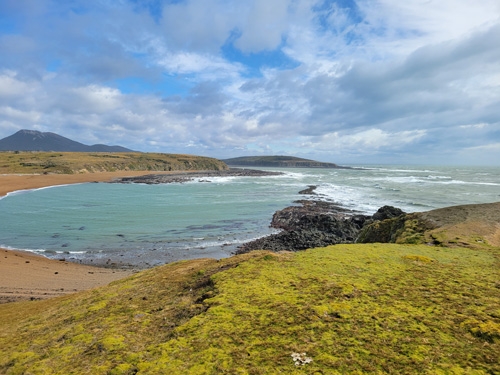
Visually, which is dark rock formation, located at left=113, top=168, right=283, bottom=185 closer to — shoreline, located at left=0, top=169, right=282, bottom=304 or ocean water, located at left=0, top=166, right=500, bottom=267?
ocean water, located at left=0, top=166, right=500, bottom=267

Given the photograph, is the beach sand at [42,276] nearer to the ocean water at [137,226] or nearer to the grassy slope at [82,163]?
the ocean water at [137,226]

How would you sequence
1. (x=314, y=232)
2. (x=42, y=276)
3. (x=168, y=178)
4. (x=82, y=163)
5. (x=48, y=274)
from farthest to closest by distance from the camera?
(x=82, y=163) → (x=168, y=178) → (x=314, y=232) → (x=48, y=274) → (x=42, y=276)

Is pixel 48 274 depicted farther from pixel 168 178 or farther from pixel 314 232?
pixel 168 178

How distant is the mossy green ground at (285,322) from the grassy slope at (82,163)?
112 metres

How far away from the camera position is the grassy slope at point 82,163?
10038 centimetres

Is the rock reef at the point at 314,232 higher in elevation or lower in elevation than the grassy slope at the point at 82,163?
lower

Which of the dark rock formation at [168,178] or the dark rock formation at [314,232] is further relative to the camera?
the dark rock formation at [168,178]

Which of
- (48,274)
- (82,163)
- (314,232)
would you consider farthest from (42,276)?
(82,163)

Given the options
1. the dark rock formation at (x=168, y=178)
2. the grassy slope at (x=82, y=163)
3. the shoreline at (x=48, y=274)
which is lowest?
the shoreline at (x=48, y=274)

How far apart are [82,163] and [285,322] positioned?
130680 mm

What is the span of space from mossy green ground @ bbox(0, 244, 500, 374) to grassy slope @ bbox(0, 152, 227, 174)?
112326 mm

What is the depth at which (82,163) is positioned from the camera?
382 feet

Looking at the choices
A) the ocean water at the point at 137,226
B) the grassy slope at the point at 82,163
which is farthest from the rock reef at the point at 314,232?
the grassy slope at the point at 82,163

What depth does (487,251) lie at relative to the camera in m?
8.94
